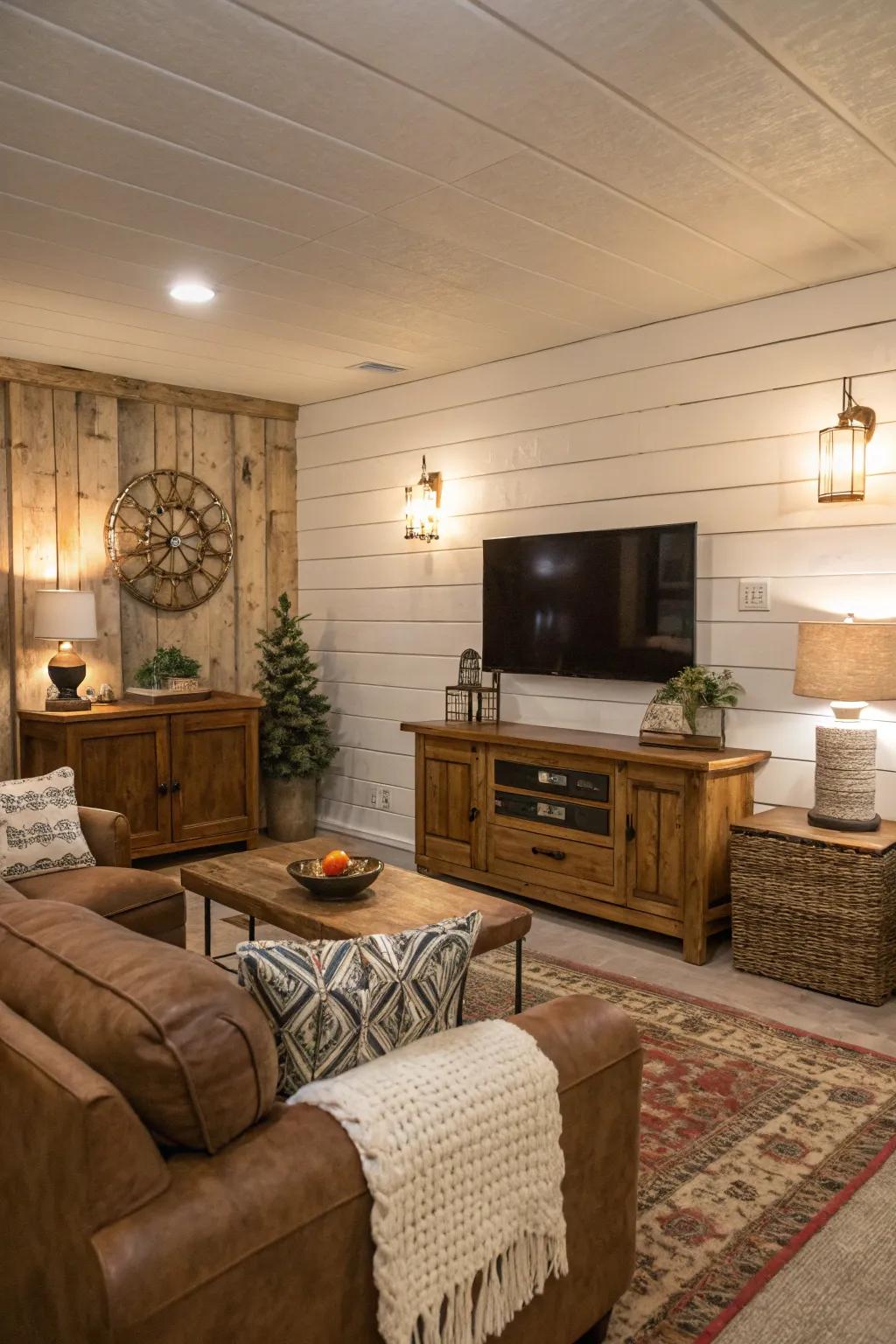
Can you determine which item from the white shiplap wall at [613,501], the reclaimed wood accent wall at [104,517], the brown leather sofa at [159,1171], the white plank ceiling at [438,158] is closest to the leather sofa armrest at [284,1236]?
the brown leather sofa at [159,1171]

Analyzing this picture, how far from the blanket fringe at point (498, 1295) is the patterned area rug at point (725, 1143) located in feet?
1.39

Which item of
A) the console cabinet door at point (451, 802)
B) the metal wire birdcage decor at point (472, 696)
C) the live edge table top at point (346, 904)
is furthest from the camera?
the metal wire birdcage decor at point (472, 696)

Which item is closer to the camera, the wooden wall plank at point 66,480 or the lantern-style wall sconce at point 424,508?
the wooden wall plank at point 66,480

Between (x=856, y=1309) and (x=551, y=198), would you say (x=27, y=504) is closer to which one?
(x=551, y=198)

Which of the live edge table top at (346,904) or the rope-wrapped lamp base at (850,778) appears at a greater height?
the rope-wrapped lamp base at (850,778)

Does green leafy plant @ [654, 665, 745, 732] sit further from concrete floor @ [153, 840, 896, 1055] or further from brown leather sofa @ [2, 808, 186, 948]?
brown leather sofa @ [2, 808, 186, 948]

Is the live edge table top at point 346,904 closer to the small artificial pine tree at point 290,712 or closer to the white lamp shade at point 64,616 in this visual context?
the white lamp shade at point 64,616

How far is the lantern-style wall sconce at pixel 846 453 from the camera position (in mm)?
3574

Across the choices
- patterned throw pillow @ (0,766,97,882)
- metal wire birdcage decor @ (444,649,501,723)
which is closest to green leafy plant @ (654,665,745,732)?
metal wire birdcage decor @ (444,649,501,723)

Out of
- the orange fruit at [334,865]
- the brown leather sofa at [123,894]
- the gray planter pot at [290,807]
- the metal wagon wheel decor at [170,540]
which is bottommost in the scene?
the gray planter pot at [290,807]

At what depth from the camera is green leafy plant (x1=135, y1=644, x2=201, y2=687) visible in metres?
5.40

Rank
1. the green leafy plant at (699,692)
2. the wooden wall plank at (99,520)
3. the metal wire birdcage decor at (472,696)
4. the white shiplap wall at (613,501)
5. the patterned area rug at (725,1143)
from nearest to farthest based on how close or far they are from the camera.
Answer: the patterned area rug at (725,1143), the white shiplap wall at (613,501), the green leafy plant at (699,692), the metal wire birdcage decor at (472,696), the wooden wall plank at (99,520)

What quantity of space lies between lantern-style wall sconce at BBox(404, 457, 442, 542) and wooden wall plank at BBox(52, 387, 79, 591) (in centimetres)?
172

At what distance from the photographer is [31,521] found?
200 inches
